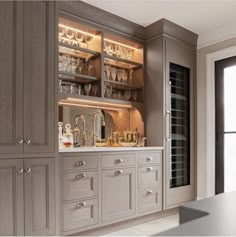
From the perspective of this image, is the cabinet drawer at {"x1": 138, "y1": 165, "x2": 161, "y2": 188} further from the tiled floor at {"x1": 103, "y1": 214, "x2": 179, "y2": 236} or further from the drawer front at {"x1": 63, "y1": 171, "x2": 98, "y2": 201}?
the drawer front at {"x1": 63, "y1": 171, "x2": 98, "y2": 201}

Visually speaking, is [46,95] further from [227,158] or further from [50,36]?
[227,158]

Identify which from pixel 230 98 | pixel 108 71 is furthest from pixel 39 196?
pixel 230 98

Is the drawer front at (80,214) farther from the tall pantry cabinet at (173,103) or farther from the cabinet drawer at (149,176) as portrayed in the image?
the tall pantry cabinet at (173,103)

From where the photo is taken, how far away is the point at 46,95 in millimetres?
2178

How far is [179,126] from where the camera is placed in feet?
11.3

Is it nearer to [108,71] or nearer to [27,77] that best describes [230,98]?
[108,71]

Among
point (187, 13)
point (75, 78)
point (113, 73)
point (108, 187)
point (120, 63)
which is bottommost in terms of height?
point (108, 187)

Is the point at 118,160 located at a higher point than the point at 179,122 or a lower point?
lower

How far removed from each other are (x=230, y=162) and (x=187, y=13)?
2017 millimetres

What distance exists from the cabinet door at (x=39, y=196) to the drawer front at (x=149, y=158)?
109cm

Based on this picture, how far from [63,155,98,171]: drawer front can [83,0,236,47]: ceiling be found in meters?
1.69

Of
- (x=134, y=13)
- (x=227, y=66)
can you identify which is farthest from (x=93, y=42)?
(x=227, y=66)

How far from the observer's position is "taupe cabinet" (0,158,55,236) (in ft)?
6.31

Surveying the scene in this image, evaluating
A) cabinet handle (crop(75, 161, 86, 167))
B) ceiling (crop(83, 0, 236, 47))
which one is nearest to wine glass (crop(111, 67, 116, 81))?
ceiling (crop(83, 0, 236, 47))
